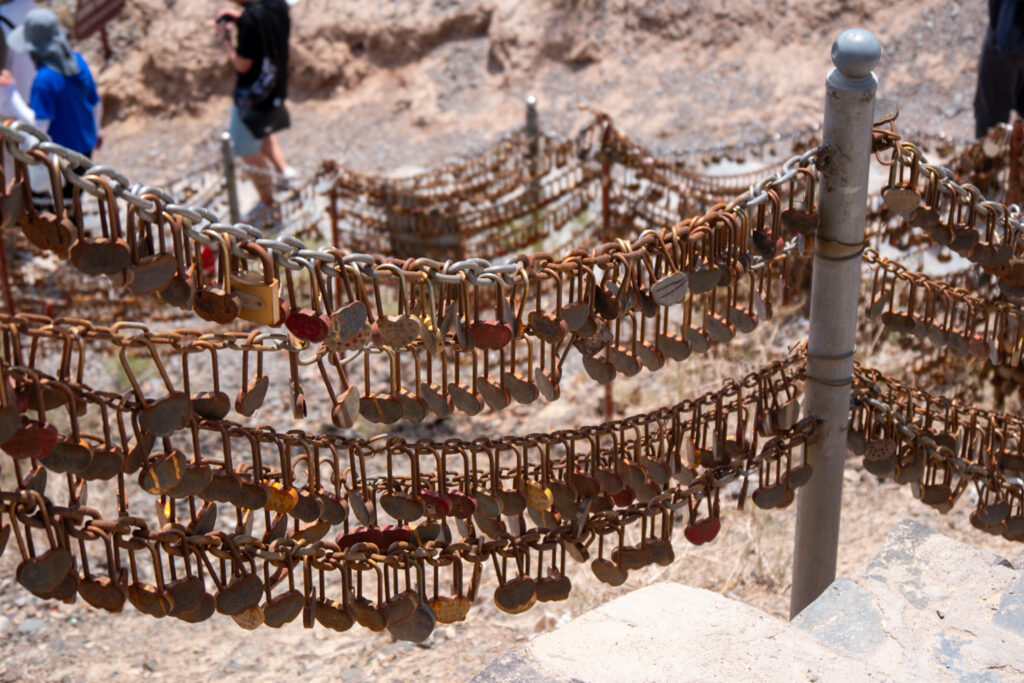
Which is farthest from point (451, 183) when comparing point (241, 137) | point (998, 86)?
point (998, 86)

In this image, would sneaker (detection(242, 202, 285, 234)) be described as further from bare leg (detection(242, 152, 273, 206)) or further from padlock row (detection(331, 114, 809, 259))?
padlock row (detection(331, 114, 809, 259))

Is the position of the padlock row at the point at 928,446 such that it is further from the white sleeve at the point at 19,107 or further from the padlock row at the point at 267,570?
the white sleeve at the point at 19,107

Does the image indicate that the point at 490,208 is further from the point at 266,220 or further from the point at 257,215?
the point at 266,220

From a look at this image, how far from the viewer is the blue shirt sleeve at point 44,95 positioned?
6.49 metres

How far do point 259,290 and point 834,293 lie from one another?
4.02ft

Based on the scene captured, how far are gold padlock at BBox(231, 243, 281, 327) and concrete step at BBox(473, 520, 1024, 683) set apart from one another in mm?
774

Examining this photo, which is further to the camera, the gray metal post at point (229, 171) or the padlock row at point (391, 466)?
the gray metal post at point (229, 171)

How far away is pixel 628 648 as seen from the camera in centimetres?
212

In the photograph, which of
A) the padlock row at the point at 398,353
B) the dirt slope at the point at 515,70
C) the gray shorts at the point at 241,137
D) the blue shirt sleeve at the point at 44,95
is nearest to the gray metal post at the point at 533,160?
the gray shorts at the point at 241,137

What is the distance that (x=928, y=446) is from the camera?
2.48 meters

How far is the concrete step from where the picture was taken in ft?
6.69

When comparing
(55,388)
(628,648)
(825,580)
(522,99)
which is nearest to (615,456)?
(628,648)

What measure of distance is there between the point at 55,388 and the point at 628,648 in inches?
45.9

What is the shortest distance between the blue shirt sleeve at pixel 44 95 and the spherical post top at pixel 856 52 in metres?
5.70
